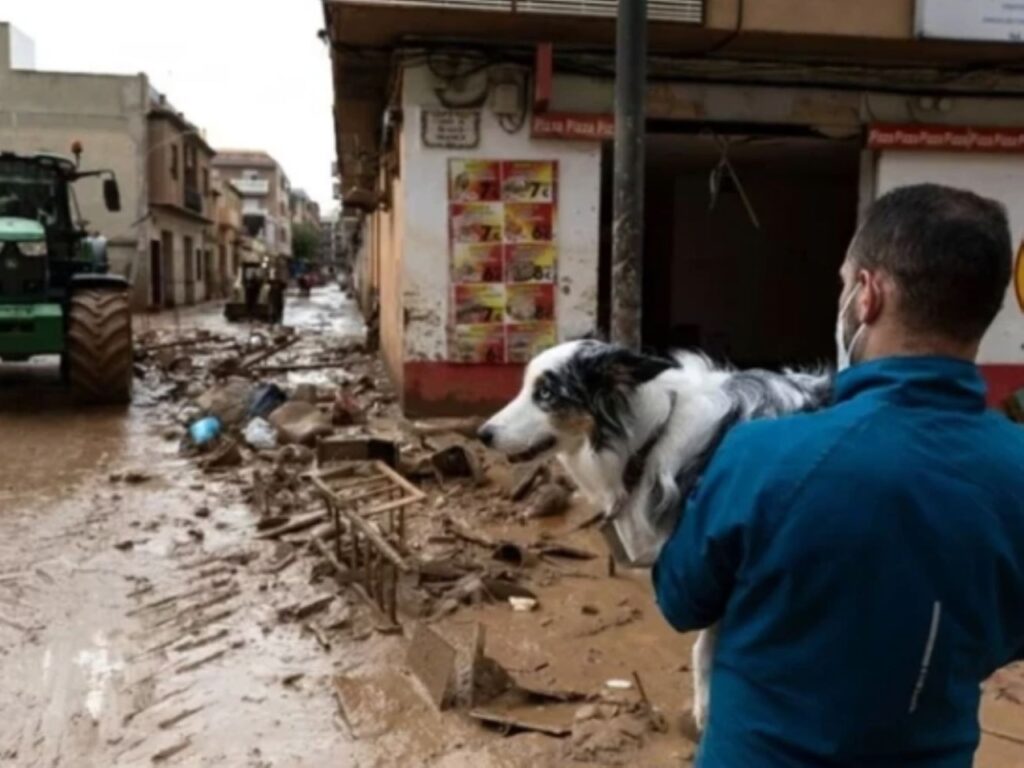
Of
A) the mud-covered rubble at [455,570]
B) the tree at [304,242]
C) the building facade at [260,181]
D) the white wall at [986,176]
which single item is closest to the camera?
the mud-covered rubble at [455,570]

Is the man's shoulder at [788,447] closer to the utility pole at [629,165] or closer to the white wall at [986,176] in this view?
the utility pole at [629,165]

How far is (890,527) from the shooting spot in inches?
46.8

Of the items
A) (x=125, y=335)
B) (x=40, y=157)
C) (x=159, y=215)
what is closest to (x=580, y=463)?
(x=125, y=335)

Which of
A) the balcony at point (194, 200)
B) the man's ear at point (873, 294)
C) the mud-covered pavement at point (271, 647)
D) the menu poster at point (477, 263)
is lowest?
the mud-covered pavement at point (271, 647)

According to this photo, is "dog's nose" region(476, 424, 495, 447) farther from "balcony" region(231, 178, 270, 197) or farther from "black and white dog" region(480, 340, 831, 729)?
"balcony" region(231, 178, 270, 197)

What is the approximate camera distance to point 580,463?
338cm

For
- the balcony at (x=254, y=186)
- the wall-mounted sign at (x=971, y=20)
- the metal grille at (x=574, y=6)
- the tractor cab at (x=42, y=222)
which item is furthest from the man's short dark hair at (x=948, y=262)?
the balcony at (x=254, y=186)

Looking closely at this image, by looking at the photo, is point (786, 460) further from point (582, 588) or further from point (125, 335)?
point (125, 335)

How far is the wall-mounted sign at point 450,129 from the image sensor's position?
28.5ft

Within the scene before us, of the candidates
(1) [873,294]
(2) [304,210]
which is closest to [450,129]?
(1) [873,294]

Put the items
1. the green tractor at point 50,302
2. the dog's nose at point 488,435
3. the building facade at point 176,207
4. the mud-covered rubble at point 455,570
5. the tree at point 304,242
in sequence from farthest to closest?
1. the tree at point 304,242
2. the building facade at point 176,207
3. the green tractor at point 50,302
4. the mud-covered rubble at point 455,570
5. the dog's nose at point 488,435

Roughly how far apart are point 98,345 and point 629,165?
659cm

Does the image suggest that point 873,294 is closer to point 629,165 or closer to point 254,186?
point 629,165

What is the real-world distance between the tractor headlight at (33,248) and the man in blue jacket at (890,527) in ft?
34.7
